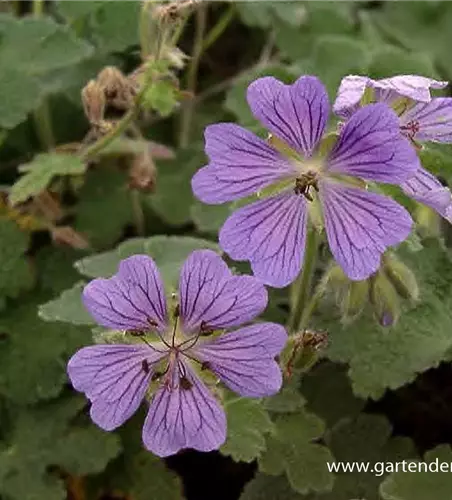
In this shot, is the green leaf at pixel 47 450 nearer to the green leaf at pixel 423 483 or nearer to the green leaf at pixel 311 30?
the green leaf at pixel 423 483

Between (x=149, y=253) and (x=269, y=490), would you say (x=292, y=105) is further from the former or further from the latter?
(x=269, y=490)

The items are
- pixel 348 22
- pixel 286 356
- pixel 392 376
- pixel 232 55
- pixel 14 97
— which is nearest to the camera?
pixel 286 356

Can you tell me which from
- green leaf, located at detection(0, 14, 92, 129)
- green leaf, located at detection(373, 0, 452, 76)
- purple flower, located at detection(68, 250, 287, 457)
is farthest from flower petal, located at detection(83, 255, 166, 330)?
green leaf, located at detection(373, 0, 452, 76)

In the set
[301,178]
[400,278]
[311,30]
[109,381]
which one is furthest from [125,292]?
[311,30]

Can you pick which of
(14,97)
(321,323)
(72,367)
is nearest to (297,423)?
(321,323)

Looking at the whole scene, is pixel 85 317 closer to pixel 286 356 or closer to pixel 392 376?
pixel 286 356

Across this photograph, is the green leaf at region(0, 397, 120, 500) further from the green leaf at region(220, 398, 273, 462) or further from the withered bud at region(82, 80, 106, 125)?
the withered bud at region(82, 80, 106, 125)
